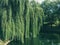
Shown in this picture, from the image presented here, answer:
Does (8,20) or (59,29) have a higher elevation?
(8,20)

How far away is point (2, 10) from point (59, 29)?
25.2 meters

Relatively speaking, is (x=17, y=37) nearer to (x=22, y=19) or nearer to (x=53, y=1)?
(x=22, y=19)

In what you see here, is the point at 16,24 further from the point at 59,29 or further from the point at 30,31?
the point at 59,29

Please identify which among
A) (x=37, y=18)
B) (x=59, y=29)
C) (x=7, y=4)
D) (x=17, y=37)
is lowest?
(x=59, y=29)

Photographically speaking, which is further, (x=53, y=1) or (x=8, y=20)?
(x=53, y=1)

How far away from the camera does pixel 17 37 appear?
66.2ft

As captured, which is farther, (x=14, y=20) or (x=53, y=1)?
(x=53, y=1)

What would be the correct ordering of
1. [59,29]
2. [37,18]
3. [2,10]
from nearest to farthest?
[2,10] → [37,18] → [59,29]

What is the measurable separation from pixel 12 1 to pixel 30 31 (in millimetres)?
3279

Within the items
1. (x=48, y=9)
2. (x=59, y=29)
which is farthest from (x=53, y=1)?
(x=59, y=29)

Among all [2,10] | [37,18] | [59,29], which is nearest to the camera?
[2,10]

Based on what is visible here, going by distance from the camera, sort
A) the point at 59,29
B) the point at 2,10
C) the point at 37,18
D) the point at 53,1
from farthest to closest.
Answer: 1. the point at 53,1
2. the point at 59,29
3. the point at 37,18
4. the point at 2,10

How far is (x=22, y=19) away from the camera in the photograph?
20.1 m

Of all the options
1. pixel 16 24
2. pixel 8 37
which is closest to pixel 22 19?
pixel 16 24
